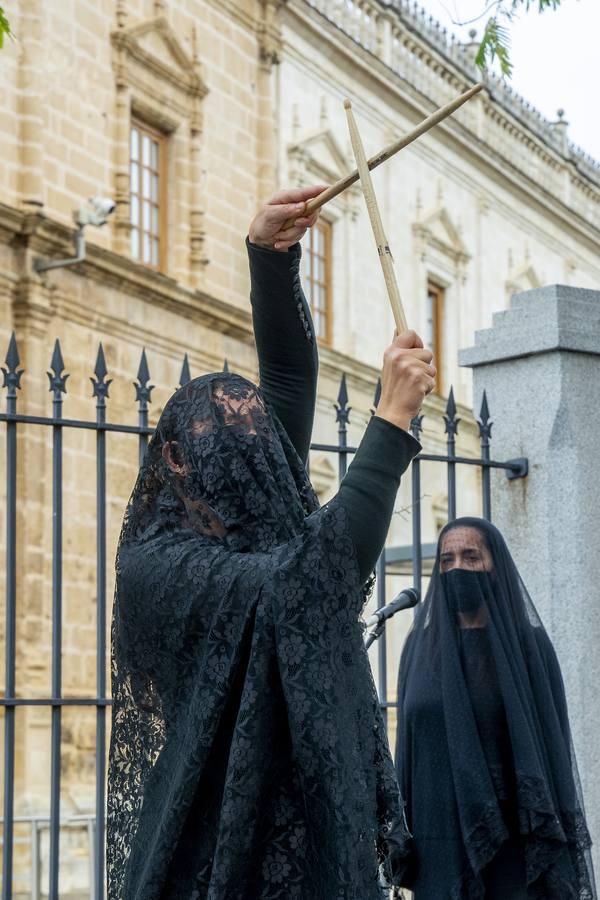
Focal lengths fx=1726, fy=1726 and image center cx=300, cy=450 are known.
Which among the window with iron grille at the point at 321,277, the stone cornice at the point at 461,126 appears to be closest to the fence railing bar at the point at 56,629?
the window with iron grille at the point at 321,277

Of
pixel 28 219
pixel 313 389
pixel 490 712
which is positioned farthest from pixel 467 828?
pixel 28 219

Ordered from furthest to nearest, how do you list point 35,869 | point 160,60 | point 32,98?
point 160,60 → point 32,98 → point 35,869

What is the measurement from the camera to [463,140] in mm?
23547

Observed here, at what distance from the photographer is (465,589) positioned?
16.3 ft

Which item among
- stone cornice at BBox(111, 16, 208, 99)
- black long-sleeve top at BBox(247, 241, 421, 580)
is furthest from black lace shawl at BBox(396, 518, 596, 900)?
stone cornice at BBox(111, 16, 208, 99)

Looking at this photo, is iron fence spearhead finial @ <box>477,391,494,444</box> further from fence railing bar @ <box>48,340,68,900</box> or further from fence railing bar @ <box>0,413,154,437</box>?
fence railing bar @ <box>48,340,68,900</box>

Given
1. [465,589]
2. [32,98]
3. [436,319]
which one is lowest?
[465,589]

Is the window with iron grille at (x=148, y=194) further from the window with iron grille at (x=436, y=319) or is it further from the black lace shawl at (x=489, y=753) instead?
the black lace shawl at (x=489, y=753)

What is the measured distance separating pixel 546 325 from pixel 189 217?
11740 mm

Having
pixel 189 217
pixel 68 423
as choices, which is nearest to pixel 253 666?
pixel 68 423

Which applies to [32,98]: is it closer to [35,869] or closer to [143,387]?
[35,869]

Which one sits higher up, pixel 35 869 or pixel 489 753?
pixel 489 753

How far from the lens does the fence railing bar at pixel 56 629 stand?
514 centimetres

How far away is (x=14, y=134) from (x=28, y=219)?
0.85 meters
